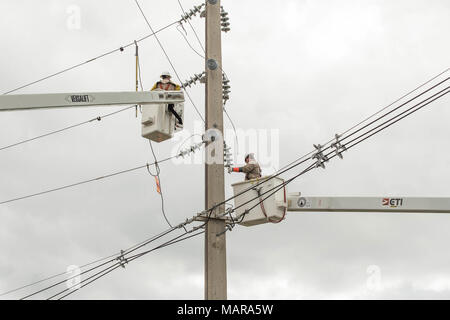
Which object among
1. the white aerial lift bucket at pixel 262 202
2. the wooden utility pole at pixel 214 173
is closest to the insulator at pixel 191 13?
the wooden utility pole at pixel 214 173

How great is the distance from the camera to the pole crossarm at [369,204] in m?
10.7

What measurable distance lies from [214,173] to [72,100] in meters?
2.72

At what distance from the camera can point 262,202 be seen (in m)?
10.1

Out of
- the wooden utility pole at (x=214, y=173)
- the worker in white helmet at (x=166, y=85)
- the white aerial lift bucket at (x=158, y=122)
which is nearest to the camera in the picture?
the wooden utility pole at (x=214, y=173)

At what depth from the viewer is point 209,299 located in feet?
31.7

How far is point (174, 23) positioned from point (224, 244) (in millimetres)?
4761

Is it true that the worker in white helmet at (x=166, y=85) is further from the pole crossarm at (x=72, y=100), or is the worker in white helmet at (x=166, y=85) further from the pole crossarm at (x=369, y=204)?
the pole crossarm at (x=369, y=204)

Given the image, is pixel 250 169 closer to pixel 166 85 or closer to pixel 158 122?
pixel 158 122

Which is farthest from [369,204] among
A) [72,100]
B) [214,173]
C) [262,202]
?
[72,100]

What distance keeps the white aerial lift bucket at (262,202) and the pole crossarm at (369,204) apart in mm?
611

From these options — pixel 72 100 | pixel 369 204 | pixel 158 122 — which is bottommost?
pixel 369 204

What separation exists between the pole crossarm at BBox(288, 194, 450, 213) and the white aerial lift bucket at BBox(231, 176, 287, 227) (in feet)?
2.00

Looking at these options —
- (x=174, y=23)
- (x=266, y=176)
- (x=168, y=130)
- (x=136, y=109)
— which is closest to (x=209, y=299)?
(x=266, y=176)

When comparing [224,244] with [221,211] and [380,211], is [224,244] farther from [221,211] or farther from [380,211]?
[380,211]
